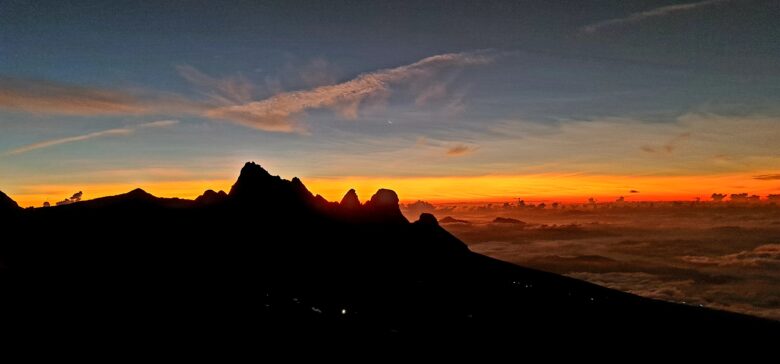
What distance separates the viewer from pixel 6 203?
14538 cm

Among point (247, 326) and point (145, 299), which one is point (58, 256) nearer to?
point (145, 299)

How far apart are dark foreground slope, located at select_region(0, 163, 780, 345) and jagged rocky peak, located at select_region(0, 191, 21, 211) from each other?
2599mm

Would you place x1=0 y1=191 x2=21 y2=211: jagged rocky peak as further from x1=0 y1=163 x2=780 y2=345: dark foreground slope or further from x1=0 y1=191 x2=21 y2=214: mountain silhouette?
x1=0 y1=163 x2=780 y2=345: dark foreground slope

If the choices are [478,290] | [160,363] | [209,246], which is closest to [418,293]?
[478,290]

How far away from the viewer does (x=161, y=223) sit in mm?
159625

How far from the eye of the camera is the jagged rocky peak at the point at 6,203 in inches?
5645


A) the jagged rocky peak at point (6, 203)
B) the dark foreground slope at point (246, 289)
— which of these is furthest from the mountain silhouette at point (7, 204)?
the dark foreground slope at point (246, 289)

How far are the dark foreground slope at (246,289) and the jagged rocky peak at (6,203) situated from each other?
2.60m

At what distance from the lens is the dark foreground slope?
9231cm

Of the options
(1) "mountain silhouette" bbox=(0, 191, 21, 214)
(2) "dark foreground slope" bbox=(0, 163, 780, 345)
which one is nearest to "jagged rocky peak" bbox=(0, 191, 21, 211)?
(1) "mountain silhouette" bbox=(0, 191, 21, 214)

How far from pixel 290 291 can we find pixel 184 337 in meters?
51.8

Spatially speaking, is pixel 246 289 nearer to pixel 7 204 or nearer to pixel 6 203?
pixel 7 204

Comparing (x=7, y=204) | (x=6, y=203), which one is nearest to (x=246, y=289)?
(x=7, y=204)

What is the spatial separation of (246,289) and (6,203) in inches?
3389
